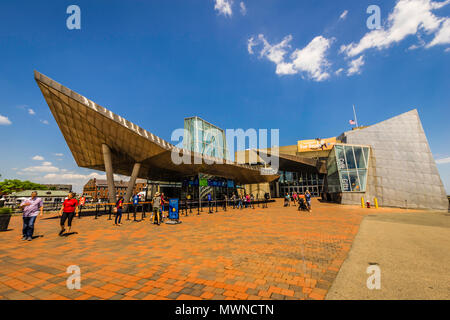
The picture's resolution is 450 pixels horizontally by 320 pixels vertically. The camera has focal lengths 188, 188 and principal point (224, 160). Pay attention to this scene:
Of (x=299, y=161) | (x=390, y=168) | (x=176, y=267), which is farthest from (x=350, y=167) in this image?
(x=176, y=267)

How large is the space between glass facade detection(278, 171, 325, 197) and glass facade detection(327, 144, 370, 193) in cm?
2139

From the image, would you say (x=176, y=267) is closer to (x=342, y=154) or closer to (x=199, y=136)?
(x=342, y=154)

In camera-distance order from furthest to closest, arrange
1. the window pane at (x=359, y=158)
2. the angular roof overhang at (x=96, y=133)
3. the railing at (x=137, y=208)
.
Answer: the window pane at (x=359, y=158) < the angular roof overhang at (x=96, y=133) < the railing at (x=137, y=208)

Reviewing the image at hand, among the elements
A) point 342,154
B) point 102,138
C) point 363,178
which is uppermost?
point 102,138

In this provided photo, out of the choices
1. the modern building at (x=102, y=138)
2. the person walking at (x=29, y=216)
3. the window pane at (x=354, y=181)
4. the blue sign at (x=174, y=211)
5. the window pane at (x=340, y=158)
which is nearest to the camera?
the person walking at (x=29, y=216)

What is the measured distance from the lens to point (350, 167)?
74.4 ft

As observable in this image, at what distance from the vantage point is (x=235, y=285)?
312 centimetres

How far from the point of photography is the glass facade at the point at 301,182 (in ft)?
149

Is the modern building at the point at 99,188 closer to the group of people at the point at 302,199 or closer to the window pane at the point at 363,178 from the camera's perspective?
the group of people at the point at 302,199

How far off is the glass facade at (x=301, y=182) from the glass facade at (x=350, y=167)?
21.4 meters

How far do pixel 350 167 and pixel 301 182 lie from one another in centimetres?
2494

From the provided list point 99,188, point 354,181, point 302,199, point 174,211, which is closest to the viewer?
point 174,211

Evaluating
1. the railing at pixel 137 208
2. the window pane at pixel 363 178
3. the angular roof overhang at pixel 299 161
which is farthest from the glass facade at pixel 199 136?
the window pane at pixel 363 178
